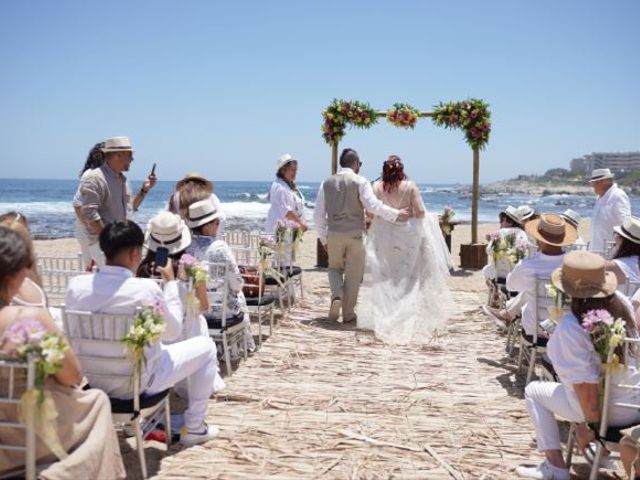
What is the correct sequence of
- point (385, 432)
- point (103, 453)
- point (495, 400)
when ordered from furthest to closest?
point (495, 400)
point (385, 432)
point (103, 453)

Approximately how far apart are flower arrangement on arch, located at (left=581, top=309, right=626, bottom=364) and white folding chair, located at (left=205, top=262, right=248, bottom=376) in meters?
3.03

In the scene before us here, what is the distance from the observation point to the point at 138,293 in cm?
371

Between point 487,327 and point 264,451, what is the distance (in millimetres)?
4461

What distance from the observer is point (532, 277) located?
5.31 metres

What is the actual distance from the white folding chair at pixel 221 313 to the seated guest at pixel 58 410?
7.82 ft

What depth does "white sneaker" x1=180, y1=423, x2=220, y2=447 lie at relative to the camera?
172 inches

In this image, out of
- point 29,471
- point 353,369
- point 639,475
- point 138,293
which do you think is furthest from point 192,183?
point 639,475

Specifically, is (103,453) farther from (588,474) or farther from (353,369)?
(353,369)

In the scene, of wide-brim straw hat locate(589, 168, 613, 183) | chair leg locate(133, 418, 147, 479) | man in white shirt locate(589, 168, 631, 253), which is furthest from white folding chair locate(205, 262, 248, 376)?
wide-brim straw hat locate(589, 168, 613, 183)

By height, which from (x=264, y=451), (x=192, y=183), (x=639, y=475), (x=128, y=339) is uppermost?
(x=192, y=183)

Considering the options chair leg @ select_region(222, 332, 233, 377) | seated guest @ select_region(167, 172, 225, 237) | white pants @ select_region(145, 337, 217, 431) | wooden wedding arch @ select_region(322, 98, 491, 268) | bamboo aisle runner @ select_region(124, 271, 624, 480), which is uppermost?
wooden wedding arch @ select_region(322, 98, 491, 268)

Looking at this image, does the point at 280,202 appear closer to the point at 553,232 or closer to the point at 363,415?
the point at 553,232

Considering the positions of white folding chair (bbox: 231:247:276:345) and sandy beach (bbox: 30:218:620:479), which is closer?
sandy beach (bbox: 30:218:620:479)

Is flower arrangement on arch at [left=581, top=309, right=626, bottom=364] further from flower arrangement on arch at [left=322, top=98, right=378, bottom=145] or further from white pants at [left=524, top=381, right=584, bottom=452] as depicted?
flower arrangement on arch at [left=322, top=98, right=378, bottom=145]
